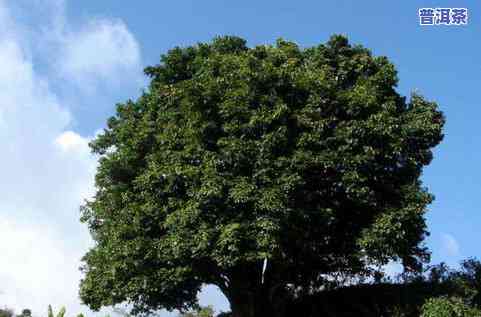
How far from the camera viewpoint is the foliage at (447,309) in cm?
1803

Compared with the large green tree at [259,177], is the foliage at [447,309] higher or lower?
lower

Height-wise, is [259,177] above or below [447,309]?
above

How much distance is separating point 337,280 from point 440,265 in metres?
3.73

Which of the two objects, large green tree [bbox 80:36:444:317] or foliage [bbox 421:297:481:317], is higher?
large green tree [bbox 80:36:444:317]

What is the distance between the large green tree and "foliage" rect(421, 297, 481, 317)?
1845 millimetres

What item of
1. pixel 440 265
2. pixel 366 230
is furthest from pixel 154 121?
pixel 440 265

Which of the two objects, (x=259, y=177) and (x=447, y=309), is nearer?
(x=259, y=177)

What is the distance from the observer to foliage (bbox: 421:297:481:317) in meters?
18.0

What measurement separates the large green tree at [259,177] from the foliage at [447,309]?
1845 millimetres

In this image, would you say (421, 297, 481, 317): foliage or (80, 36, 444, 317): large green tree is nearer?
(80, 36, 444, 317): large green tree

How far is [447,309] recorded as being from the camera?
59.1ft

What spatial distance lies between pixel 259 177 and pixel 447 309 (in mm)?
7292

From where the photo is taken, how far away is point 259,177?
16.3 metres

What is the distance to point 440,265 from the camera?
838 inches
